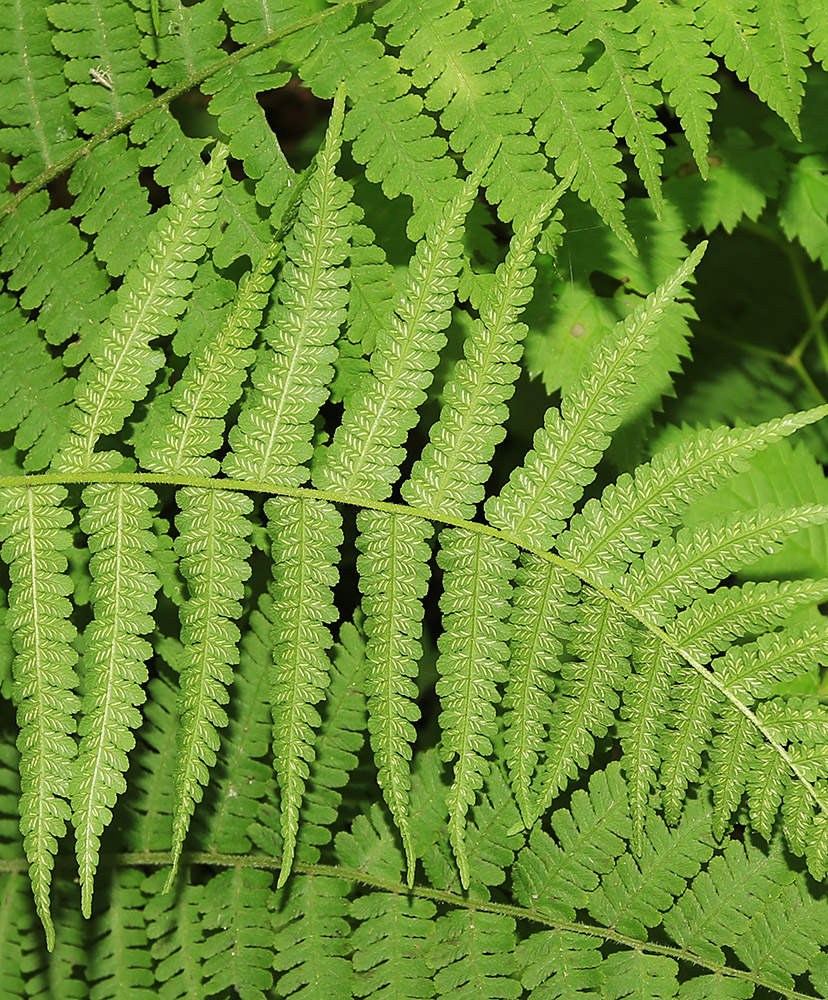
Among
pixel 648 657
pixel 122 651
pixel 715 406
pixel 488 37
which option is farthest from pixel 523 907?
pixel 715 406

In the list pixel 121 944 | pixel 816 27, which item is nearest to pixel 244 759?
pixel 121 944

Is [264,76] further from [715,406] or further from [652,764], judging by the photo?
[715,406]

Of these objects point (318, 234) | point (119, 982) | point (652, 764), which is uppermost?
point (318, 234)

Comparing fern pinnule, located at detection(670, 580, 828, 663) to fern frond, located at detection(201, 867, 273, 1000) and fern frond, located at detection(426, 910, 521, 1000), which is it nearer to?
fern frond, located at detection(426, 910, 521, 1000)

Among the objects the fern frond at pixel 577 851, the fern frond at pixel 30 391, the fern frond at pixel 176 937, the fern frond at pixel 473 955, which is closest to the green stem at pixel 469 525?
the fern frond at pixel 30 391

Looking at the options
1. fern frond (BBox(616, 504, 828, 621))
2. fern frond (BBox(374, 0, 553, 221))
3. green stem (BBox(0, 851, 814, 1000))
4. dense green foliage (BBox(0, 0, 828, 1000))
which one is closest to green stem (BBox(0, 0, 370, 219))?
dense green foliage (BBox(0, 0, 828, 1000))

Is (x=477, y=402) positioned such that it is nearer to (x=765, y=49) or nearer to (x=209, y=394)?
(x=209, y=394)
